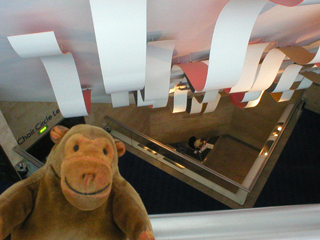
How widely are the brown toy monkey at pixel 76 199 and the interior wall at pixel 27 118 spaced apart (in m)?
3.64

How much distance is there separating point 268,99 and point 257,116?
953 mm

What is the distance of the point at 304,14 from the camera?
5.96 feet

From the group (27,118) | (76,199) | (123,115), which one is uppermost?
(76,199)

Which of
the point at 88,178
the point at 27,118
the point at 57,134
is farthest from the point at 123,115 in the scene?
the point at 88,178

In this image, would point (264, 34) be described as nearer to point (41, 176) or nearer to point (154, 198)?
point (41, 176)

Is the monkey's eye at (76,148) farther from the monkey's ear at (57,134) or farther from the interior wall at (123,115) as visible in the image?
the interior wall at (123,115)

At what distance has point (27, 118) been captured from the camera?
450 cm

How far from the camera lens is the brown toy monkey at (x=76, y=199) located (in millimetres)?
818

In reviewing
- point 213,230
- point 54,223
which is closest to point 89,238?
point 54,223

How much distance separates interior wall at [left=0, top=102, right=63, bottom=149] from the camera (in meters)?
4.16

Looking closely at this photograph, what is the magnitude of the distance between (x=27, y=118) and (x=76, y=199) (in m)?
4.28

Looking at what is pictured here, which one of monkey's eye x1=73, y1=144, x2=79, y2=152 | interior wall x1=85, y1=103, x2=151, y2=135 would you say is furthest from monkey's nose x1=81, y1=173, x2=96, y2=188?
interior wall x1=85, y1=103, x2=151, y2=135

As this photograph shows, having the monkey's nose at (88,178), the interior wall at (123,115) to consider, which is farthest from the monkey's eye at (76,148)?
the interior wall at (123,115)

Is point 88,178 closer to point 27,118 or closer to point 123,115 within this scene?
point 27,118
